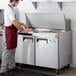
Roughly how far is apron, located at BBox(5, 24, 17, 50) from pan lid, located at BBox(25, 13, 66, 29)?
68 cm

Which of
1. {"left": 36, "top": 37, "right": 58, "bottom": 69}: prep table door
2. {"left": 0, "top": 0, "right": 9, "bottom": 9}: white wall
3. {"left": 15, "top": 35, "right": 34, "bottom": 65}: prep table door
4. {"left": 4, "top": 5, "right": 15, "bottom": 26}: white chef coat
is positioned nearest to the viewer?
{"left": 4, "top": 5, "right": 15, "bottom": 26}: white chef coat

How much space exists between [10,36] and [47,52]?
709 millimetres

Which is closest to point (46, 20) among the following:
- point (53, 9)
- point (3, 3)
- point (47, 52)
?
point (53, 9)

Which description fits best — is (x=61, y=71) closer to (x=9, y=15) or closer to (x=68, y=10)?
(x=68, y=10)

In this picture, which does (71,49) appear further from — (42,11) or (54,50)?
(42,11)

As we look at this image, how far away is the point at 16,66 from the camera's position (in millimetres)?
4512

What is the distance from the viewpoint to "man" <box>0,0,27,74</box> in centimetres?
389

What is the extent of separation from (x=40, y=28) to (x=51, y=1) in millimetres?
653

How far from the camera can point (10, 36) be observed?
3.98m

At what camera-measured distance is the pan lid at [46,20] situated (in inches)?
168

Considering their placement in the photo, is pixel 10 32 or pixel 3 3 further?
pixel 3 3

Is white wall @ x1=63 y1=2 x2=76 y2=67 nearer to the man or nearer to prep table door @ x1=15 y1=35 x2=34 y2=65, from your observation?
prep table door @ x1=15 y1=35 x2=34 y2=65

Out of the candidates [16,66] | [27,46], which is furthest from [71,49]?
[16,66]

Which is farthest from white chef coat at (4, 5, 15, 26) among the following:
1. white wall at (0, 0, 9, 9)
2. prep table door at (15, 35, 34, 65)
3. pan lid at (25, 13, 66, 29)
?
white wall at (0, 0, 9, 9)
